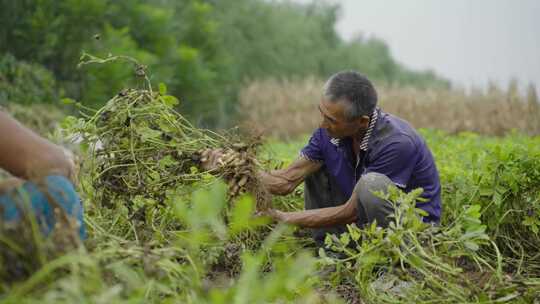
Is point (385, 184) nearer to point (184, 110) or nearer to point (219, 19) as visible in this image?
point (184, 110)

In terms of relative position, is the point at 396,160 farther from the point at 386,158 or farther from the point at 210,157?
the point at 210,157

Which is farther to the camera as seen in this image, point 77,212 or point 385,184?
point 385,184

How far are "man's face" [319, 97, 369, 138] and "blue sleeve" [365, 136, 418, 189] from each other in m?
0.20

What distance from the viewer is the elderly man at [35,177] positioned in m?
2.22

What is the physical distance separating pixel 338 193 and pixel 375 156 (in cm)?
59

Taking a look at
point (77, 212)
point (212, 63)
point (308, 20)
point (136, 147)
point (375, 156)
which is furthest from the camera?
point (308, 20)

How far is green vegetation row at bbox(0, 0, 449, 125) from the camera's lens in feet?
44.3

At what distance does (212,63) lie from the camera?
22672mm

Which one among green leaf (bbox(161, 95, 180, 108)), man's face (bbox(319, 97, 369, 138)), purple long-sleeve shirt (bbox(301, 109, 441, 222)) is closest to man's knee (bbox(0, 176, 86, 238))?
green leaf (bbox(161, 95, 180, 108))

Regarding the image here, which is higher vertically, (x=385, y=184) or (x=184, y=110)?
(x=385, y=184)

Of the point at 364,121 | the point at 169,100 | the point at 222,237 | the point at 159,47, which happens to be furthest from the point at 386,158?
the point at 159,47

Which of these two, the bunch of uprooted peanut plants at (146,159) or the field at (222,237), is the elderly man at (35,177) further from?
the bunch of uprooted peanut plants at (146,159)

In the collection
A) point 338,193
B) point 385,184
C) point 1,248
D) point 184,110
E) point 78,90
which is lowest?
point 184,110

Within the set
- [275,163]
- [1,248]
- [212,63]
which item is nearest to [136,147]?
[275,163]
